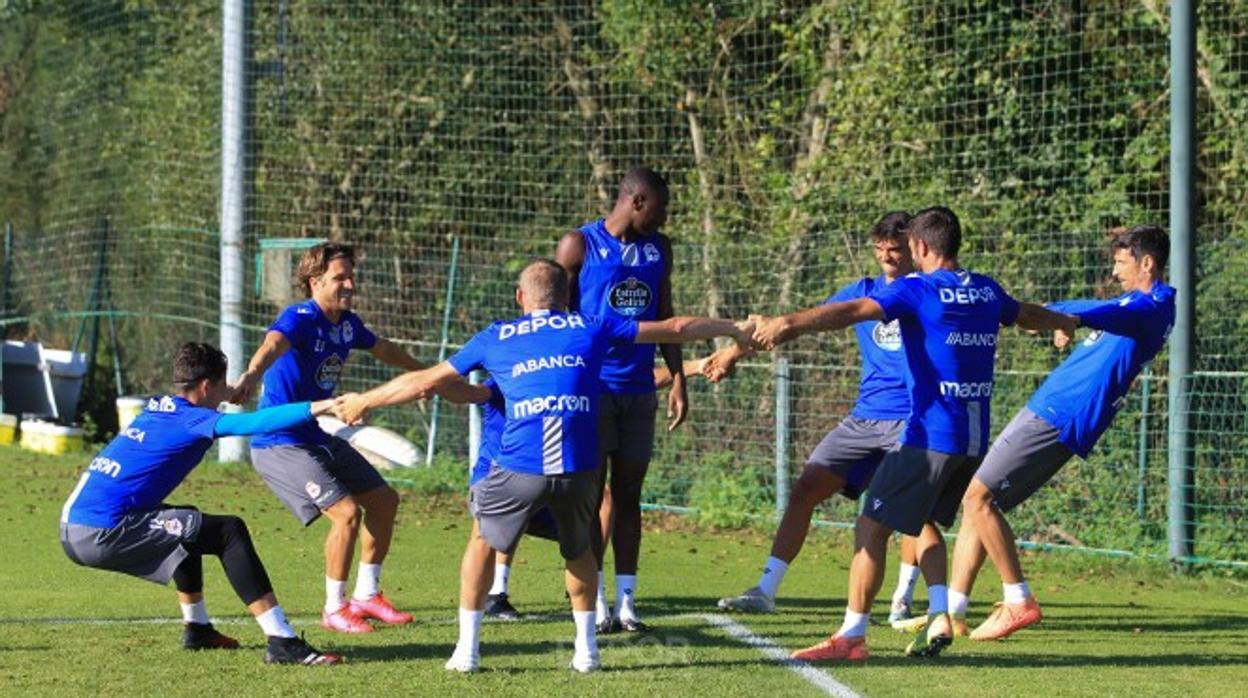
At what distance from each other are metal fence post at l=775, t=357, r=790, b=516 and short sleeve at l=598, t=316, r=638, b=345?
274 inches

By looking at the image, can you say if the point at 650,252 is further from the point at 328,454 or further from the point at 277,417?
the point at 277,417

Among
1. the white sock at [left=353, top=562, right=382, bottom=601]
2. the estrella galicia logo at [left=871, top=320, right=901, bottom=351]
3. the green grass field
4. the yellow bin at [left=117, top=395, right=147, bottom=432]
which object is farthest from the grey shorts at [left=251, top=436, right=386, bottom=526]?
the yellow bin at [left=117, top=395, right=147, bottom=432]

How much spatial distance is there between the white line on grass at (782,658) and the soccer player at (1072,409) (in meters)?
1.07

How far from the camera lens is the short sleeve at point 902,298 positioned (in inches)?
320

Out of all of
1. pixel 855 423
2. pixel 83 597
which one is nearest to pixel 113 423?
pixel 83 597

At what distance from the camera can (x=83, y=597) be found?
10016 mm

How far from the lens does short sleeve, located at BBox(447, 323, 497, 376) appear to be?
303 inches

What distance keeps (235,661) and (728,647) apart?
2.35 meters

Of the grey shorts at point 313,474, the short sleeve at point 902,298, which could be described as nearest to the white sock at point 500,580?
the grey shorts at point 313,474

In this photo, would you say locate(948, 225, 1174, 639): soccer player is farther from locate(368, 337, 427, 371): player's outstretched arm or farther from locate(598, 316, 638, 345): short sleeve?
locate(368, 337, 427, 371): player's outstretched arm

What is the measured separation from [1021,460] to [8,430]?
41.8 feet

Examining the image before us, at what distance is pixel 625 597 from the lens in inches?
360

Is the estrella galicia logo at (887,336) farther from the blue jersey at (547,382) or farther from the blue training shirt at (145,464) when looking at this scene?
the blue training shirt at (145,464)

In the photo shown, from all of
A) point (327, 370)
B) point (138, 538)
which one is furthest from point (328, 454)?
point (138, 538)
